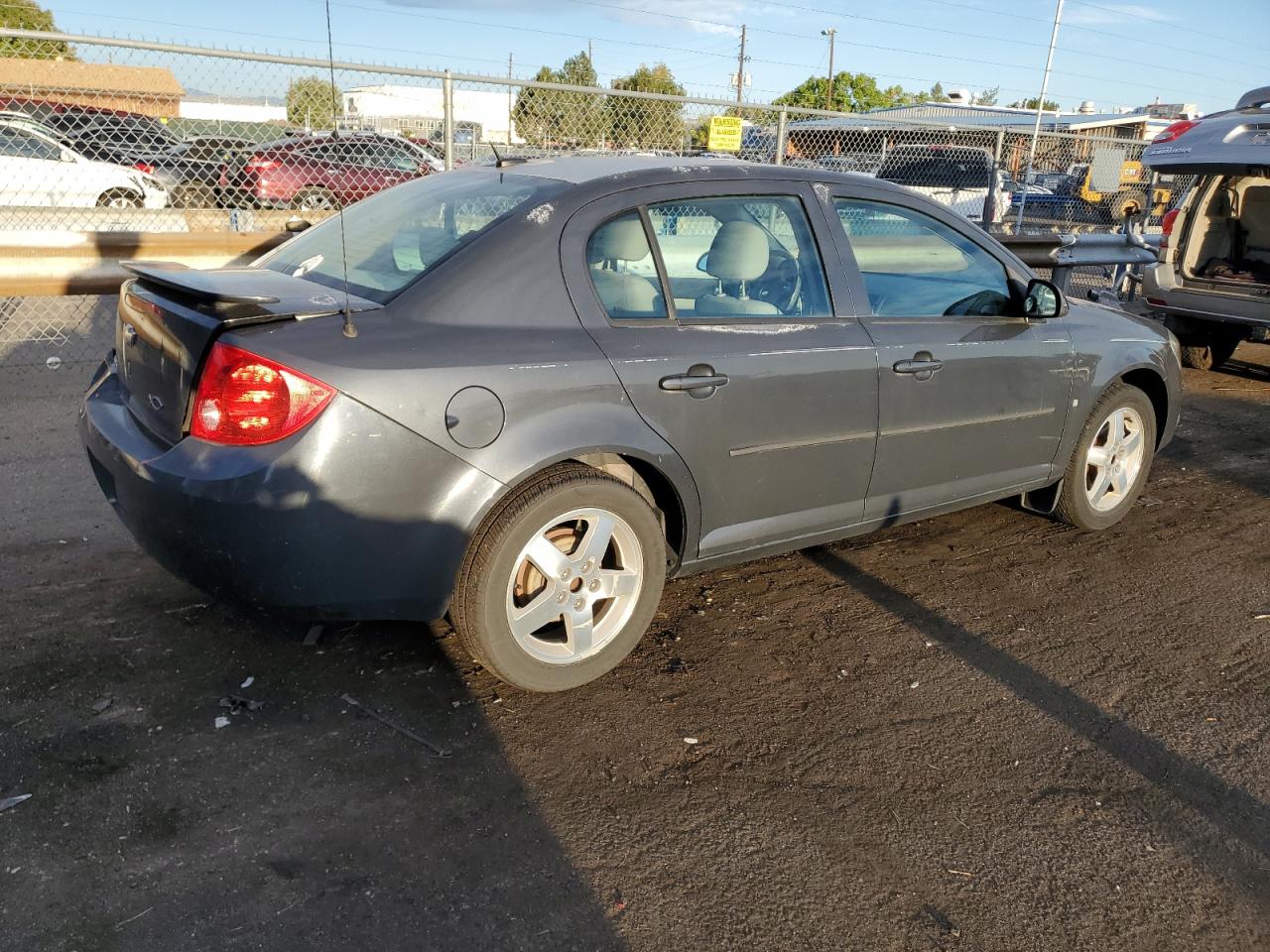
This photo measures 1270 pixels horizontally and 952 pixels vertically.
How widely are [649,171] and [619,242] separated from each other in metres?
0.31

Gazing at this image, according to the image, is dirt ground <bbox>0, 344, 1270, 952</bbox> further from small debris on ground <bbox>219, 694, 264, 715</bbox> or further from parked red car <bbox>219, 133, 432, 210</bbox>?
parked red car <bbox>219, 133, 432, 210</bbox>

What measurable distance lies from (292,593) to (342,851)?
0.76 metres

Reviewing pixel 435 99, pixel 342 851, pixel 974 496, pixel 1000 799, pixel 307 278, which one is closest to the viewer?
pixel 342 851

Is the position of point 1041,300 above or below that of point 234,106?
below

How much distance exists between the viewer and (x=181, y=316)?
3.12 metres

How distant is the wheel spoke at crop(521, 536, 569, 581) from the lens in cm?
324

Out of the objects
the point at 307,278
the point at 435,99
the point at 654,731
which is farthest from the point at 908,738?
the point at 435,99

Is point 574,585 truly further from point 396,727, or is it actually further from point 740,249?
point 740,249

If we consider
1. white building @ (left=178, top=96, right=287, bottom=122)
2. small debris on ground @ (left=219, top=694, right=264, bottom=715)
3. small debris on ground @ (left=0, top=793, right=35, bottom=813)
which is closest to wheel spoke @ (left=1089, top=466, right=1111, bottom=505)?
small debris on ground @ (left=219, top=694, right=264, bottom=715)

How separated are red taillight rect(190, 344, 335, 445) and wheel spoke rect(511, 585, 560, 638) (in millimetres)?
900

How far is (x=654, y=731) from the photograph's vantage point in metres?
3.25

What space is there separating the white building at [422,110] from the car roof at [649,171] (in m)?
4.79

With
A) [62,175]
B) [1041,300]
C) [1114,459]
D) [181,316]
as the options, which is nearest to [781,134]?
[1114,459]

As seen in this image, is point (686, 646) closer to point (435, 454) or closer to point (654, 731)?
point (654, 731)
